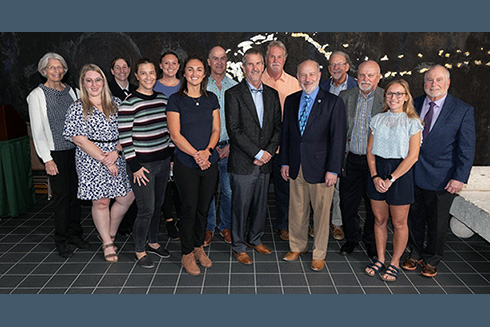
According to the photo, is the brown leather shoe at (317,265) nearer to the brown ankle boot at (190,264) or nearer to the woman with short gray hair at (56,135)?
the brown ankle boot at (190,264)

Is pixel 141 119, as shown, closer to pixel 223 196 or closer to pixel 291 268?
pixel 223 196

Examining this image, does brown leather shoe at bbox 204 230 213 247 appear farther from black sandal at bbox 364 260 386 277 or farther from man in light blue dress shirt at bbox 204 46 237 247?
black sandal at bbox 364 260 386 277

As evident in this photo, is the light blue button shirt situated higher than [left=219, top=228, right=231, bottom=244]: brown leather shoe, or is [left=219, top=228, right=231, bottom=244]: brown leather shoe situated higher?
the light blue button shirt

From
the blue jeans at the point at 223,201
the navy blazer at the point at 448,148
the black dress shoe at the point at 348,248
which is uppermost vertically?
the navy blazer at the point at 448,148

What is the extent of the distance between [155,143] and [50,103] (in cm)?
112

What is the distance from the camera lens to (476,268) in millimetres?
3580

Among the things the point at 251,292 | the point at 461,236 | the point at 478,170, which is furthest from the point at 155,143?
the point at 478,170

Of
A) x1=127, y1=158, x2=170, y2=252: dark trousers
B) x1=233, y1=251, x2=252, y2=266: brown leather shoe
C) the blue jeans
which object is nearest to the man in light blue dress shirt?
the blue jeans

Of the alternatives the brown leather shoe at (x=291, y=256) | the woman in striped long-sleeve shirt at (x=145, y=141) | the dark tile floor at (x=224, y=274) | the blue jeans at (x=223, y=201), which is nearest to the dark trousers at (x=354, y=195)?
the dark tile floor at (x=224, y=274)

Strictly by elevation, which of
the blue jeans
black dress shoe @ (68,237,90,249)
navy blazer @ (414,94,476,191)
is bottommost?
black dress shoe @ (68,237,90,249)

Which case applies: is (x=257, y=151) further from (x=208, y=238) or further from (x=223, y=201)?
(x=208, y=238)

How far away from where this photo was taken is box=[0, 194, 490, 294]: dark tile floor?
3.21 meters

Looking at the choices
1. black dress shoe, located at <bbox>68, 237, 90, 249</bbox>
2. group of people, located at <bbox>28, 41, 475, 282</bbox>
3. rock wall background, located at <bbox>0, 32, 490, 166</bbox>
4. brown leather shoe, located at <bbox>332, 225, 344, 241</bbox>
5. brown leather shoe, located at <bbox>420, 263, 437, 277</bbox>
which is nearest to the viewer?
group of people, located at <bbox>28, 41, 475, 282</bbox>

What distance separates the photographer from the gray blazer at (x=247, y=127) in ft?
11.3
